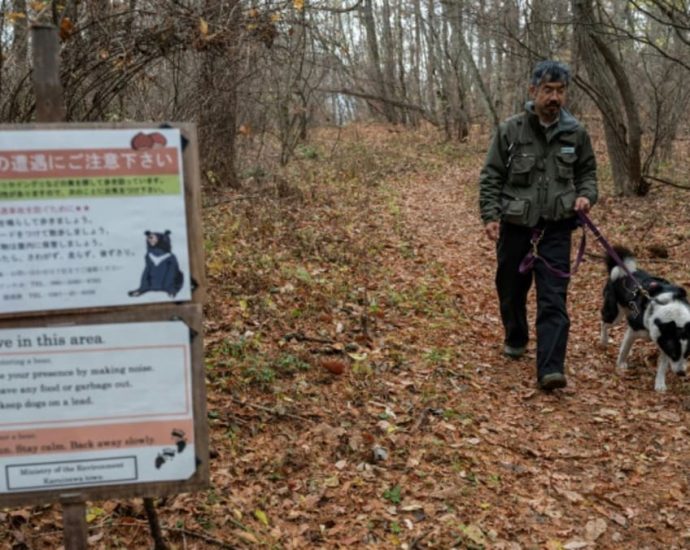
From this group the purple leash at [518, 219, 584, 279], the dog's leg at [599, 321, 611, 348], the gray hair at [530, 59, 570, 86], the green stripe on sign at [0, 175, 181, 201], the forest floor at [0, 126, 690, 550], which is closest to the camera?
the green stripe on sign at [0, 175, 181, 201]

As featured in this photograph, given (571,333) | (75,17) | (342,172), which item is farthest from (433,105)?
(75,17)

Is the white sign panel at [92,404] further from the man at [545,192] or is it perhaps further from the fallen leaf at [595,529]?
the man at [545,192]

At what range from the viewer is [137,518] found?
3.63 meters

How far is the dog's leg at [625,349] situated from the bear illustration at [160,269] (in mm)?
4839

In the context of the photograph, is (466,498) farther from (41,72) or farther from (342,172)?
A: (342,172)

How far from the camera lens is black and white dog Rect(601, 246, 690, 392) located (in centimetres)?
553

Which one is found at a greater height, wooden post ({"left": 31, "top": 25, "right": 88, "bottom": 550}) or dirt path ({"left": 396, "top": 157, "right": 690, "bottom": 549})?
wooden post ({"left": 31, "top": 25, "right": 88, "bottom": 550})

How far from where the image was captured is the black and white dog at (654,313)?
553 cm

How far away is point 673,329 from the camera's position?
5.52 meters

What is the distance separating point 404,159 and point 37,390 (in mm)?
19274

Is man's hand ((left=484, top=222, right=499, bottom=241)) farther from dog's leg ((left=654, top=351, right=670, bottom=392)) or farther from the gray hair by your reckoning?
dog's leg ((left=654, top=351, right=670, bottom=392))

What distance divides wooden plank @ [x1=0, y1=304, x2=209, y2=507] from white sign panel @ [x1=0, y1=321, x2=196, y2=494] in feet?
0.08

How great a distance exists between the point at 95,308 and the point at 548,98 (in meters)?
4.11

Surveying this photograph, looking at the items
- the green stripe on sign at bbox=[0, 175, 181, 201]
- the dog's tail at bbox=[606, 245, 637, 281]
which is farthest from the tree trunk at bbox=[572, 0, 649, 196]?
the green stripe on sign at bbox=[0, 175, 181, 201]
